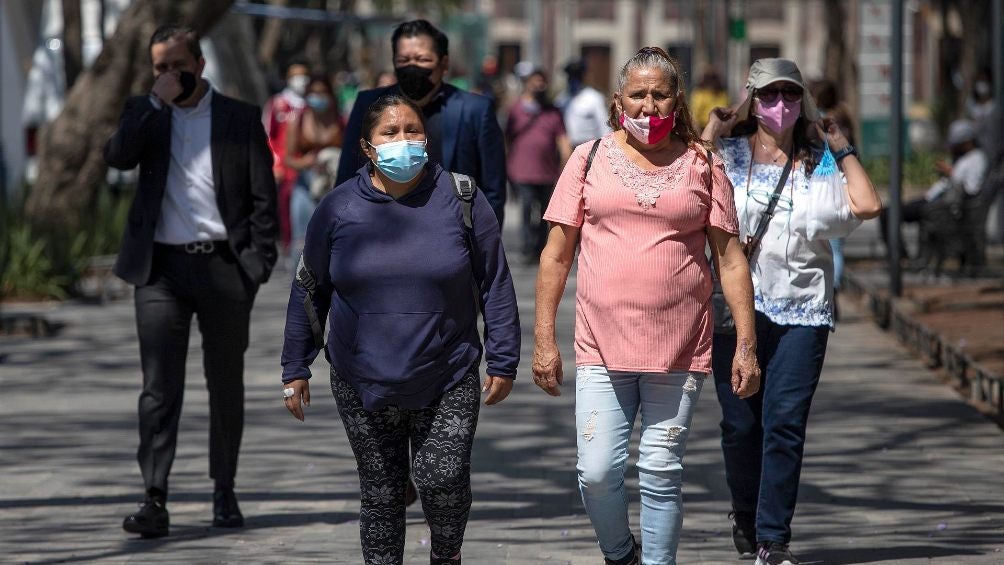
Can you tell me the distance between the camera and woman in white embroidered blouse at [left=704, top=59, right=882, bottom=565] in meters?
6.22

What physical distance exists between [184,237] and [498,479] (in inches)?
74.1

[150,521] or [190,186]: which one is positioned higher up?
[190,186]

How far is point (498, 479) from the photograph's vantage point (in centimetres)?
812

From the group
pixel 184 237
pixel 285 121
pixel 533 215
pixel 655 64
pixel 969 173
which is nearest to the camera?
pixel 655 64

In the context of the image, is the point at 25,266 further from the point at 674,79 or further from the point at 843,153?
the point at 674,79

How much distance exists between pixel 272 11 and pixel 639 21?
147 ft

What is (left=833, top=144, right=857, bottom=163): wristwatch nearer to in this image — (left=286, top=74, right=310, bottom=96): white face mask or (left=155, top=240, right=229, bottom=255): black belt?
(left=155, top=240, right=229, bottom=255): black belt

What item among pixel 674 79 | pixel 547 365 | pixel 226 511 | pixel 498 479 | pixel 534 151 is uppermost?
pixel 674 79

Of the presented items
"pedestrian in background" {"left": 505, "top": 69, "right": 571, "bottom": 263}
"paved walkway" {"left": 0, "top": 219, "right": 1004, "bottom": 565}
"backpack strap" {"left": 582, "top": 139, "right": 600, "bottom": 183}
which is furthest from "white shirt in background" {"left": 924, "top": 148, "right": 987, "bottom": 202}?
"backpack strap" {"left": 582, "top": 139, "right": 600, "bottom": 183}

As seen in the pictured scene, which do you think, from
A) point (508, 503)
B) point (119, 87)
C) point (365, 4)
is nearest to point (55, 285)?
point (119, 87)

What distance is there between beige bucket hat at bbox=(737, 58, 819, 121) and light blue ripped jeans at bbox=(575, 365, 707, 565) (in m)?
1.17

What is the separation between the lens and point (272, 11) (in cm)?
2680

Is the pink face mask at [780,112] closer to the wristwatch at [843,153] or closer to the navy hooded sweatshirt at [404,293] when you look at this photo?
the wristwatch at [843,153]

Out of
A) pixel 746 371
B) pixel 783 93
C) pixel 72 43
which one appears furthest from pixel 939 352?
pixel 72 43
